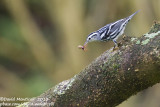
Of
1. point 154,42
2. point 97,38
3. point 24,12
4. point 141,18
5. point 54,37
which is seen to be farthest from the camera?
point 54,37

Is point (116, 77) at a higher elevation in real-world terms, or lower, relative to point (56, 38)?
lower

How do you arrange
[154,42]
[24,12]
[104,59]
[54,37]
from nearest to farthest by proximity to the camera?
1. [154,42]
2. [104,59]
3. [24,12]
4. [54,37]

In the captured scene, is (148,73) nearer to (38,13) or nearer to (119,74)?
(119,74)

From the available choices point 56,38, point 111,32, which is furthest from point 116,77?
point 56,38

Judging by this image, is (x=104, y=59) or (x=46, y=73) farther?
(x=46, y=73)

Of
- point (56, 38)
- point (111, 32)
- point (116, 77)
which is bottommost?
point (116, 77)

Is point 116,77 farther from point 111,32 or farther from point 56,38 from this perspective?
point 56,38

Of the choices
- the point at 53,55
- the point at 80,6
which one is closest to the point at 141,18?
the point at 80,6

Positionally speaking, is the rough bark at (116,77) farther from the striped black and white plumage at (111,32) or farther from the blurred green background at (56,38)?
the blurred green background at (56,38)
